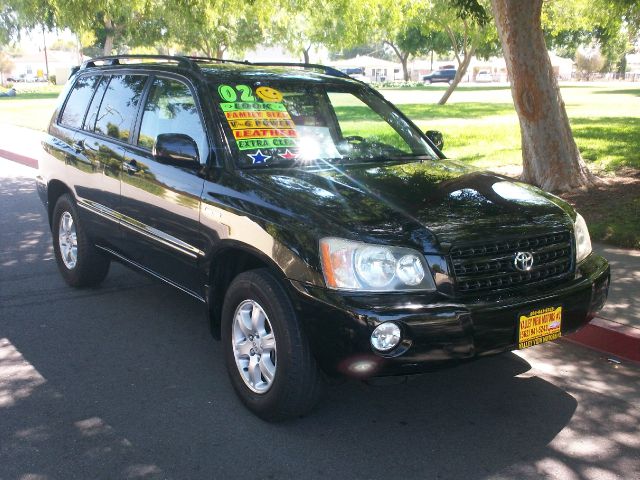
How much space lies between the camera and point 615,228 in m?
7.77

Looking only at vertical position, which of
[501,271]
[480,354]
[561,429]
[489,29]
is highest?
[489,29]

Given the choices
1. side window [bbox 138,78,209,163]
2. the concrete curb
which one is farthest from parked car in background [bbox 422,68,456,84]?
side window [bbox 138,78,209,163]

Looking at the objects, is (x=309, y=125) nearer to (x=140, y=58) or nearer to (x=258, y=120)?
(x=258, y=120)

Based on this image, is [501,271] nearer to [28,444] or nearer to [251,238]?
[251,238]

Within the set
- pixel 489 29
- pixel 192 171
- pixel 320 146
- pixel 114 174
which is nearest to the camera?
pixel 192 171

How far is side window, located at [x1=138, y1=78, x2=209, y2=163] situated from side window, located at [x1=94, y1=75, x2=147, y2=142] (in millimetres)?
206

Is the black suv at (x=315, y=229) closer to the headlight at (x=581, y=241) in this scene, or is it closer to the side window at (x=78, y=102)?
the headlight at (x=581, y=241)

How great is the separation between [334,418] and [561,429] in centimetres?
124

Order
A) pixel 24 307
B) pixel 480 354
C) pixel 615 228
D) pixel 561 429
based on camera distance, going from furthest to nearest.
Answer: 1. pixel 615 228
2. pixel 24 307
3. pixel 561 429
4. pixel 480 354

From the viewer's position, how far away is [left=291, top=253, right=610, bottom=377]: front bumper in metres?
3.49

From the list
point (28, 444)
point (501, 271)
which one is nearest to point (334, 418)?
point (501, 271)

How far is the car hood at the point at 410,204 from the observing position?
3.72 meters

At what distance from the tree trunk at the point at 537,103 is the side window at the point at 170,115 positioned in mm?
5681

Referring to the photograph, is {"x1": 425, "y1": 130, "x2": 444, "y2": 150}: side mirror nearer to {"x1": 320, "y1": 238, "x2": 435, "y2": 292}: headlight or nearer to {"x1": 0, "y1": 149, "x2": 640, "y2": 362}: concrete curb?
{"x1": 0, "y1": 149, "x2": 640, "y2": 362}: concrete curb
